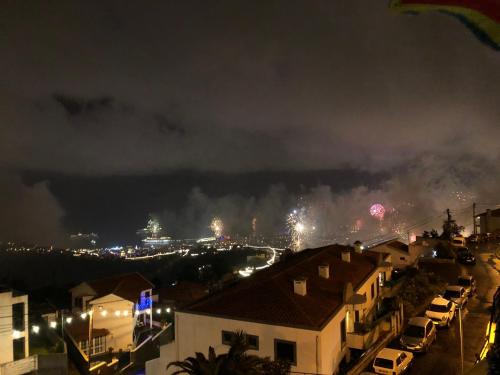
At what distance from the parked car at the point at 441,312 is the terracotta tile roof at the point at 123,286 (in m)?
30.0

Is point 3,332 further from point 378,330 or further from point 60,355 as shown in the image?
point 378,330

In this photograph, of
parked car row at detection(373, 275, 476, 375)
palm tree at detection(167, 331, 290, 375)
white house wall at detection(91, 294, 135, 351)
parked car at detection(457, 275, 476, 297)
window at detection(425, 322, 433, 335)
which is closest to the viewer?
palm tree at detection(167, 331, 290, 375)

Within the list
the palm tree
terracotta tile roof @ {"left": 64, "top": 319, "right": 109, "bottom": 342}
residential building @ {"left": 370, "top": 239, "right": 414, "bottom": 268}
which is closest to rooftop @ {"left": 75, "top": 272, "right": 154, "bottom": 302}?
terracotta tile roof @ {"left": 64, "top": 319, "right": 109, "bottom": 342}

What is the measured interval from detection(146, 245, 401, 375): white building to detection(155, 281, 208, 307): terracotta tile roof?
25.2m

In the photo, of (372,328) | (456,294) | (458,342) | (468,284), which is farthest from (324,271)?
(468,284)

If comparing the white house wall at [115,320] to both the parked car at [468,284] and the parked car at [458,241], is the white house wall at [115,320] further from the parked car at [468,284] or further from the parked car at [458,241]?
the parked car at [458,241]

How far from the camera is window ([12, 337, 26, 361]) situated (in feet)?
93.4

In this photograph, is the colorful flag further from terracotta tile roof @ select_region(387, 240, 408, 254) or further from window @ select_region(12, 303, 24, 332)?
terracotta tile roof @ select_region(387, 240, 408, 254)

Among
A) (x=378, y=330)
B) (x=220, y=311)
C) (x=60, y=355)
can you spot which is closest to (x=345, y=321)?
(x=378, y=330)

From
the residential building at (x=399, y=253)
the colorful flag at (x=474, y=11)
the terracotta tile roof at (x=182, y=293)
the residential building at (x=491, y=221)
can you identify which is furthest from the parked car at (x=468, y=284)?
the residential building at (x=491, y=221)

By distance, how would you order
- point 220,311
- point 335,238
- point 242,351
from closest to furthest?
point 242,351, point 220,311, point 335,238

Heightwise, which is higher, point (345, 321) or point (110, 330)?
point (345, 321)

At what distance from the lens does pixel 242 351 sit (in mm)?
14156

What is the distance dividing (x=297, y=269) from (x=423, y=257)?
23050 mm
